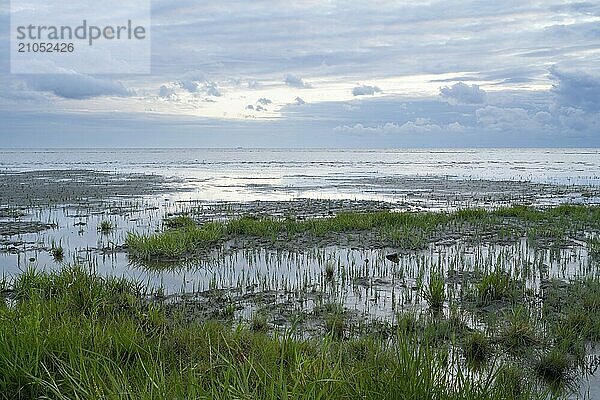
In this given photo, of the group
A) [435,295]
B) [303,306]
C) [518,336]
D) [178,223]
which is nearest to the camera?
[518,336]

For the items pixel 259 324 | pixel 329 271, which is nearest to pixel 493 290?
pixel 329 271

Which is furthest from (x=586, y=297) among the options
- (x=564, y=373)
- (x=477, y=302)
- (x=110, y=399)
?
(x=110, y=399)

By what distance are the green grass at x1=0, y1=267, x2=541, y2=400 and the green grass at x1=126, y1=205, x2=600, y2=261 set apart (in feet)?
17.8

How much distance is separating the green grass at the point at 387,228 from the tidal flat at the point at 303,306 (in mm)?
66

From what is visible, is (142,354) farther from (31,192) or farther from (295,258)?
(31,192)

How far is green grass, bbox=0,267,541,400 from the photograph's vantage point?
13.0 ft

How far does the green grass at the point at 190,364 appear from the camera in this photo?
13.0ft

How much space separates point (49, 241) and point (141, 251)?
3658 mm

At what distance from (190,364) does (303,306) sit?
4.06 metres

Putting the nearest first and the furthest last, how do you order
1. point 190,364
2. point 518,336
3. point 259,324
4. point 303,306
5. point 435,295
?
point 190,364, point 518,336, point 259,324, point 435,295, point 303,306

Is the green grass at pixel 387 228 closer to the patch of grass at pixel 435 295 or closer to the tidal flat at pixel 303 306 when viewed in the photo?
the tidal flat at pixel 303 306

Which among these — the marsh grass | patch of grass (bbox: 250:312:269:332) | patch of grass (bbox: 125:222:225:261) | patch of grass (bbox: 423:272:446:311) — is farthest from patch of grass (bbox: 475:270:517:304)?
patch of grass (bbox: 125:222:225:261)

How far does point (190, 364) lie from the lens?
16.3 feet

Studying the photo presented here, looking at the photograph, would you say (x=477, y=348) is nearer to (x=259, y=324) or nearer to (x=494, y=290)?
(x=494, y=290)
